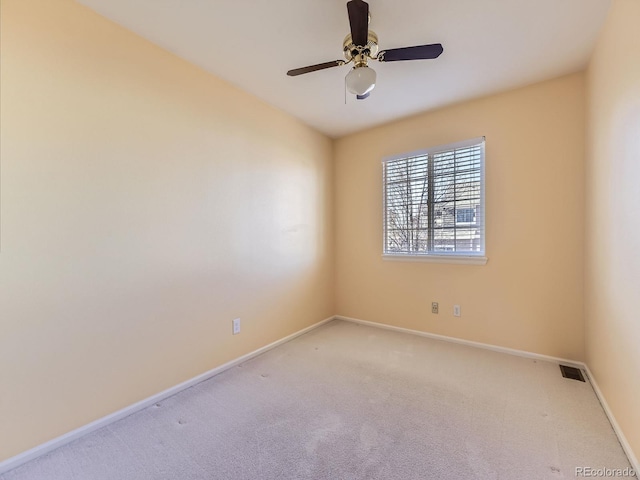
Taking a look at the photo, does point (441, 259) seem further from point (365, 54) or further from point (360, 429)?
point (365, 54)

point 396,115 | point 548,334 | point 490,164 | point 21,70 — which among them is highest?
point 396,115

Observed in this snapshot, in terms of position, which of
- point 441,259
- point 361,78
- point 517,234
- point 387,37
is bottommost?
point 441,259

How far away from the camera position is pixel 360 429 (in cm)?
160

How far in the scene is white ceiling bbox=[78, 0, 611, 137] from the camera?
5.32 feet

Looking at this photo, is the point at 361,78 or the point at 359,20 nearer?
the point at 359,20

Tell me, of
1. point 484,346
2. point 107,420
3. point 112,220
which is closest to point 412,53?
point 112,220

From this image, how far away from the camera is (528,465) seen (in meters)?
1.33

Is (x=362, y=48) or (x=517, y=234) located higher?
(x=362, y=48)

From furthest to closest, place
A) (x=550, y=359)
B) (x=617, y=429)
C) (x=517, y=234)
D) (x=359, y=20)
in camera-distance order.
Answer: (x=517, y=234), (x=550, y=359), (x=617, y=429), (x=359, y=20)

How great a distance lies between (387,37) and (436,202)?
1.70 meters

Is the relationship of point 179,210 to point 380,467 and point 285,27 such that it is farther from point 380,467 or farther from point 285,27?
point 380,467

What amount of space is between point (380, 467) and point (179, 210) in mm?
2024

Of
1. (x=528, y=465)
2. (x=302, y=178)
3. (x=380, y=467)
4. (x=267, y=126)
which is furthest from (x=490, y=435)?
(x=267, y=126)

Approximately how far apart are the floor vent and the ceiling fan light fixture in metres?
2.64
